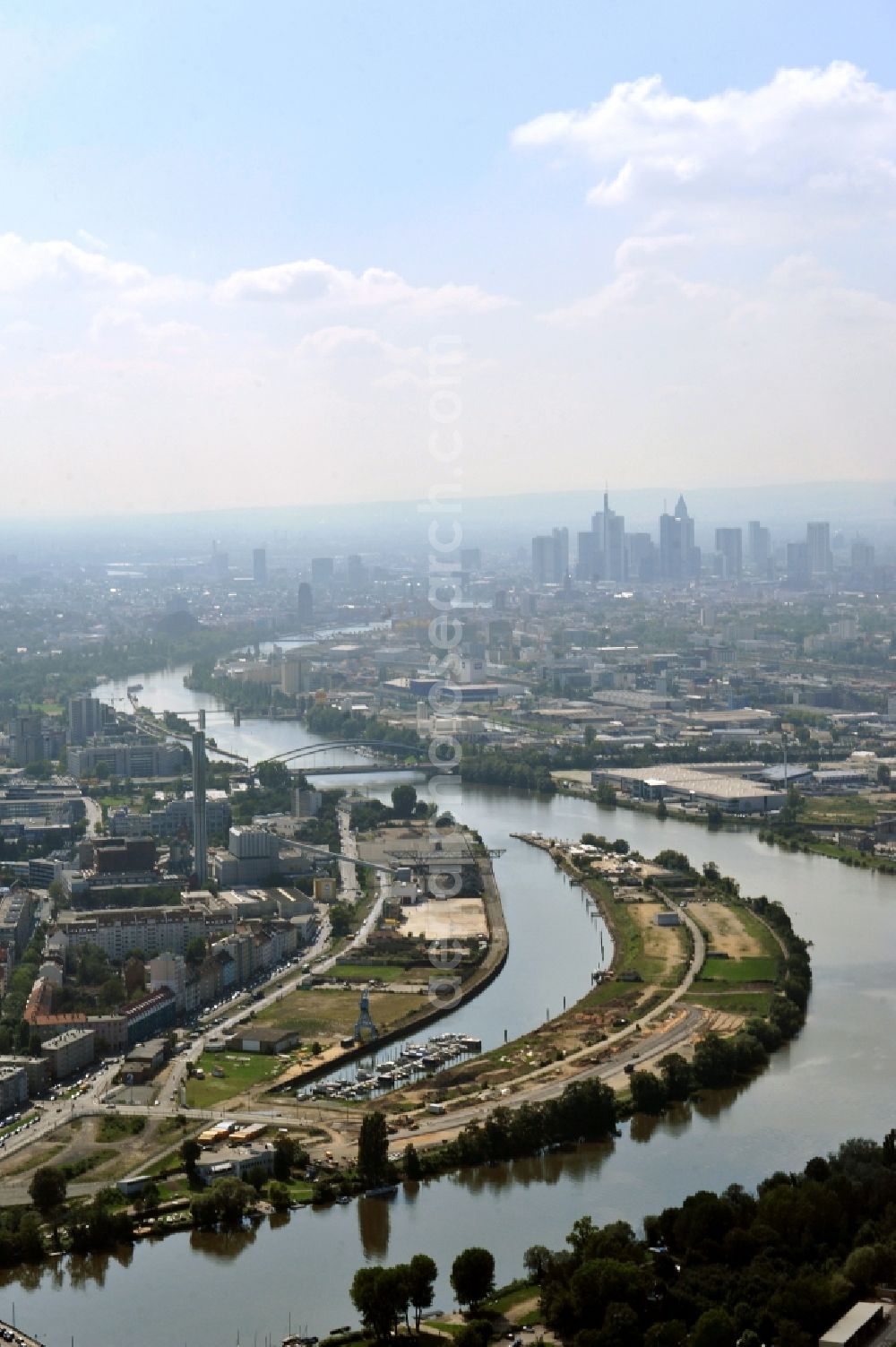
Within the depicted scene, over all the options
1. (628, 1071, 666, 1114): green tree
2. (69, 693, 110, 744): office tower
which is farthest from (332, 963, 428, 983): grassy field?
(69, 693, 110, 744): office tower

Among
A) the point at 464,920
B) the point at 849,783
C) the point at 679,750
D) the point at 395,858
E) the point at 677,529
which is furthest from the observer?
the point at 677,529

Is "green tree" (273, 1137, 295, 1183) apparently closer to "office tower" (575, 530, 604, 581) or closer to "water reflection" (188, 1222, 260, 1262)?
"water reflection" (188, 1222, 260, 1262)

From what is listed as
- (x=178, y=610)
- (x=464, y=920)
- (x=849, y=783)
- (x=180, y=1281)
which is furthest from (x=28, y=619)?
(x=180, y=1281)

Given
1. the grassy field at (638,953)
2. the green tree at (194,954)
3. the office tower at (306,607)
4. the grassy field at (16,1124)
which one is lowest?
the grassy field at (16,1124)

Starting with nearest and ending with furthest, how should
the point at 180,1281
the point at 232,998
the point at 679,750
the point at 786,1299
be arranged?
the point at 786,1299, the point at 180,1281, the point at 232,998, the point at 679,750

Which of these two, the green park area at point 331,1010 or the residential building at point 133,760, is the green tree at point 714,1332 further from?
the residential building at point 133,760

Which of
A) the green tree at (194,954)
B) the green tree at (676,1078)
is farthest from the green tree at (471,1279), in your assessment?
the green tree at (194,954)

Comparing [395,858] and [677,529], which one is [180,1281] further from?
[677,529]
